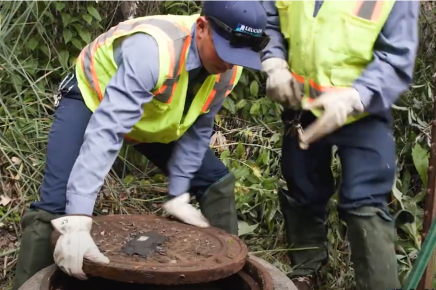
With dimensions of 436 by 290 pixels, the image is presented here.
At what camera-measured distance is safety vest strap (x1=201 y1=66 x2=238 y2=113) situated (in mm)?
2342

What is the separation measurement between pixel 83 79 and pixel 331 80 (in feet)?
3.03

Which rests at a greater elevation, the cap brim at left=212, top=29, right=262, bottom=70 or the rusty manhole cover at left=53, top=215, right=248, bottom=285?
the cap brim at left=212, top=29, right=262, bottom=70

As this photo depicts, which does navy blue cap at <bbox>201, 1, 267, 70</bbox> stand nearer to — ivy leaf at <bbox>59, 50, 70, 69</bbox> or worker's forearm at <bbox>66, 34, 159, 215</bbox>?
worker's forearm at <bbox>66, 34, 159, 215</bbox>

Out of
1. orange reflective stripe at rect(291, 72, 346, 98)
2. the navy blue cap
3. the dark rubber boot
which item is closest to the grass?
the dark rubber boot

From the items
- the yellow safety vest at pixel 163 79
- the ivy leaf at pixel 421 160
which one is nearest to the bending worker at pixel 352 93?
the yellow safety vest at pixel 163 79

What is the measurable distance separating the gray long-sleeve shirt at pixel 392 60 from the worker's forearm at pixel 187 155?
0.72 metres

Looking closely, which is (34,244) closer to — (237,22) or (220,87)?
(220,87)

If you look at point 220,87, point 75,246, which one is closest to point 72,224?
point 75,246

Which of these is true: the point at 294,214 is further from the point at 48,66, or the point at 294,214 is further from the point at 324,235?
the point at 48,66

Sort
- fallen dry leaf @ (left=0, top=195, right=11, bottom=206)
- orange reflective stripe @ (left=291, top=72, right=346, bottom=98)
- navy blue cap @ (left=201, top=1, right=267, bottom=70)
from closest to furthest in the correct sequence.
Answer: navy blue cap @ (left=201, top=1, right=267, bottom=70) → orange reflective stripe @ (left=291, top=72, right=346, bottom=98) → fallen dry leaf @ (left=0, top=195, right=11, bottom=206)

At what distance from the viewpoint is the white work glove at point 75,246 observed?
1.73m

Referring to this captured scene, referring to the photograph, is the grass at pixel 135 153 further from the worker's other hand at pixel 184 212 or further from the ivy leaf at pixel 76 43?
the worker's other hand at pixel 184 212

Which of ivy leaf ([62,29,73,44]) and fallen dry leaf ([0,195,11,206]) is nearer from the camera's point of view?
fallen dry leaf ([0,195,11,206])

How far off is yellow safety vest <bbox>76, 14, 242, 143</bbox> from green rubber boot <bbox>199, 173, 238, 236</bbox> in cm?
33
